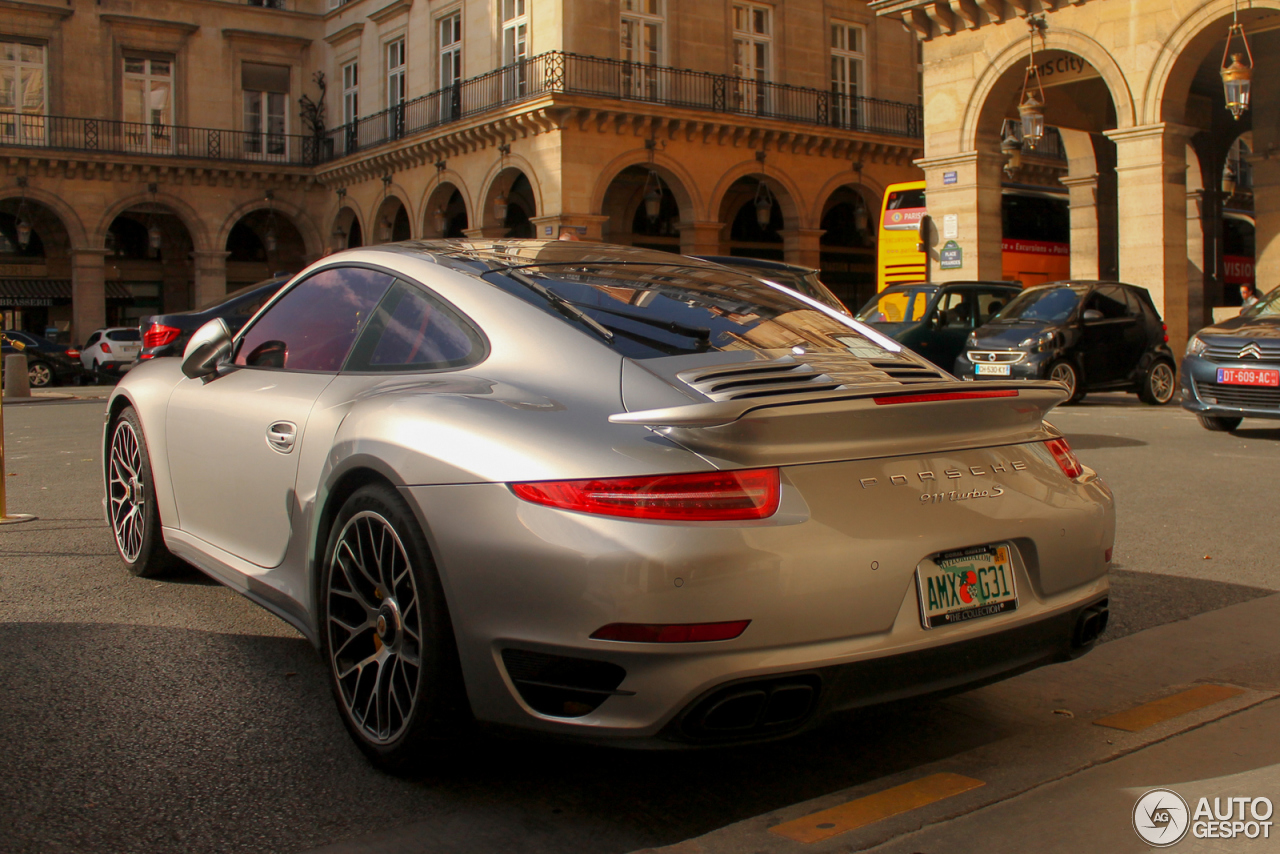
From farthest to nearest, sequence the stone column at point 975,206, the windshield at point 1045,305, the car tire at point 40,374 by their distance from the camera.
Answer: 1. the car tire at point 40,374
2. the stone column at point 975,206
3. the windshield at point 1045,305

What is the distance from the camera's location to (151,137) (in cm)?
3788

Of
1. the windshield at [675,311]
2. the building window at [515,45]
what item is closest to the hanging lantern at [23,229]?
the building window at [515,45]

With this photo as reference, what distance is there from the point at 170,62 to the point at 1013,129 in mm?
25811

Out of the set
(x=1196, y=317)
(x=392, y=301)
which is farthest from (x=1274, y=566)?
(x=1196, y=317)

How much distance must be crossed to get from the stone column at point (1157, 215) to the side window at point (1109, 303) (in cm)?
265

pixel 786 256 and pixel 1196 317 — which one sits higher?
pixel 786 256

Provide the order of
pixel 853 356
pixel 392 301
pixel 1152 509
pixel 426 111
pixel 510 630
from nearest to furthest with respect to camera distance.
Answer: pixel 510 630 < pixel 853 356 < pixel 392 301 < pixel 1152 509 < pixel 426 111

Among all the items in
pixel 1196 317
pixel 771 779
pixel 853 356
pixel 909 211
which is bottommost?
pixel 771 779

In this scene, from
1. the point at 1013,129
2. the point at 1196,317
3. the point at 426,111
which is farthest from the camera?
the point at 1013,129

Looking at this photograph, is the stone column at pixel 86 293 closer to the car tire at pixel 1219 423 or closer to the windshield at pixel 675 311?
the car tire at pixel 1219 423

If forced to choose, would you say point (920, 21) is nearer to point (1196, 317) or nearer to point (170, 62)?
point (1196, 317)

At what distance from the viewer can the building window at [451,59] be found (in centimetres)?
3170

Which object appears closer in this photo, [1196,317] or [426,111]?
[1196,317]

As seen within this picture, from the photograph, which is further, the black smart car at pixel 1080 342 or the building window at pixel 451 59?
the building window at pixel 451 59
